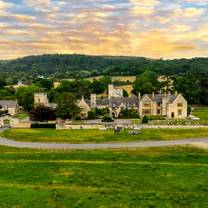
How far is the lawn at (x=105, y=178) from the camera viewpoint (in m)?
27.7

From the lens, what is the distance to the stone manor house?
82688 mm

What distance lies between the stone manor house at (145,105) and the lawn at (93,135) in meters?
19.1

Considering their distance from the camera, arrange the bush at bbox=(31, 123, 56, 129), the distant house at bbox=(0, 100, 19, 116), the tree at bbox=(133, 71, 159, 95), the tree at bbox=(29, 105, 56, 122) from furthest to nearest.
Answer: the tree at bbox=(133, 71, 159, 95) → the distant house at bbox=(0, 100, 19, 116) → the tree at bbox=(29, 105, 56, 122) → the bush at bbox=(31, 123, 56, 129)

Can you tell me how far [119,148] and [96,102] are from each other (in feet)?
140

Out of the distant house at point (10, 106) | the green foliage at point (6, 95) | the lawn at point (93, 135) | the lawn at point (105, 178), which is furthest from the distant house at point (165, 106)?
the green foliage at point (6, 95)

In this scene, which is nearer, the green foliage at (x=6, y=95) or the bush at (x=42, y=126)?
the bush at (x=42, y=126)

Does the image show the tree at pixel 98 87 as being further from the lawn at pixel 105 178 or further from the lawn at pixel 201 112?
the lawn at pixel 105 178

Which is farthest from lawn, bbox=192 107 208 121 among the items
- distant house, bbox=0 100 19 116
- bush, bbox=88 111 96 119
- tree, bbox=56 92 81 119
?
distant house, bbox=0 100 19 116

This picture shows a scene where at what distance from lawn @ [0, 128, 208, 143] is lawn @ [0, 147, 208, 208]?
849 centimetres

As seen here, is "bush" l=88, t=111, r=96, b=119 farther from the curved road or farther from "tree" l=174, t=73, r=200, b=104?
"tree" l=174, t=73, r=200, b=104

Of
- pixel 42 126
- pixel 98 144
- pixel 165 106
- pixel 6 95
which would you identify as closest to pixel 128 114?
pixel 165 106

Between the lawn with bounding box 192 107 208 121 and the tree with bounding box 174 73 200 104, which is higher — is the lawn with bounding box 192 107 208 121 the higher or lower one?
the lower one

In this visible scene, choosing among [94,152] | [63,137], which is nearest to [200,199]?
[94,152]

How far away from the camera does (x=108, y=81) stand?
140875 millimetres
